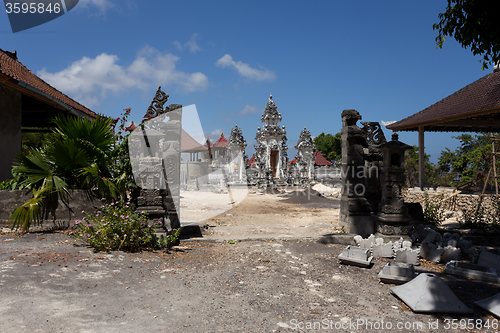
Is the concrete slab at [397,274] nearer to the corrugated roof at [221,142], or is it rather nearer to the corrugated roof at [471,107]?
the corrugated roof at [471,107]

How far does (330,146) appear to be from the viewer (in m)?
53.9

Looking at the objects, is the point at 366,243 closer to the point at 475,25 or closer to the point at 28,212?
the point at 475,25

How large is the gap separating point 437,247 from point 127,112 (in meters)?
7.90

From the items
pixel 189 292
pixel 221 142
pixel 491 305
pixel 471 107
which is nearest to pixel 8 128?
pixel 189 292

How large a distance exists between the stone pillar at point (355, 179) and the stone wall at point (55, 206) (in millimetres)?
6298

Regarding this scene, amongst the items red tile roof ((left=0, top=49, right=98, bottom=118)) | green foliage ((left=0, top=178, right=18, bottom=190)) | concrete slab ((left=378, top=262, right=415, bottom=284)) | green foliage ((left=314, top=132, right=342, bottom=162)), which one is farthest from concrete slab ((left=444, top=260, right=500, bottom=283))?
green foliage ((left=314, top=132, right=342, bottom=162))

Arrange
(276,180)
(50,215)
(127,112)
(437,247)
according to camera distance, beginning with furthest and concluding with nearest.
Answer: (276,180) → (127,112) → (50,215) → (437,247)

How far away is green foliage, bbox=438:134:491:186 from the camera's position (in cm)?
1969

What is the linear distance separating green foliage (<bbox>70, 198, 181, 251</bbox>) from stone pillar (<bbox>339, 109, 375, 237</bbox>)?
4511mm

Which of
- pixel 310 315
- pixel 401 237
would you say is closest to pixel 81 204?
pixel 310 315

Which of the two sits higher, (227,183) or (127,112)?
(127,112)

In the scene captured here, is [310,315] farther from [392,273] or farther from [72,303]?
[72,303]

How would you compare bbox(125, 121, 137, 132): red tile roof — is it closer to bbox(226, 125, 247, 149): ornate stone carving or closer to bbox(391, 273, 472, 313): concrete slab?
bbox(391, 273, 472, 313): concrete slab

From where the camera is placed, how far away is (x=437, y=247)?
6.44 meters
